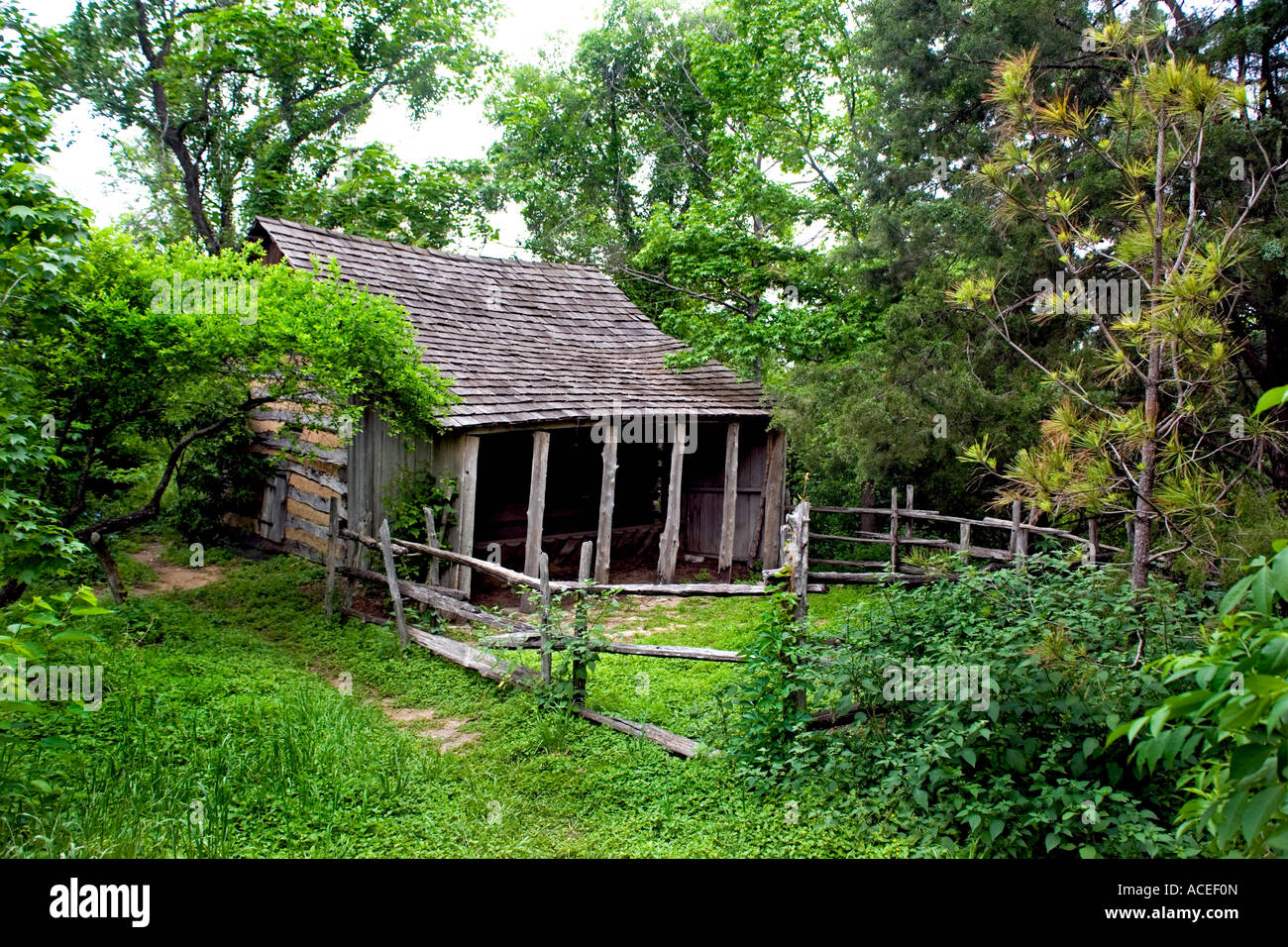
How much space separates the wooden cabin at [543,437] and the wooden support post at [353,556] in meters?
0.09

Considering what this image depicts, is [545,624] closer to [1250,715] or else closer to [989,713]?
[989,713]

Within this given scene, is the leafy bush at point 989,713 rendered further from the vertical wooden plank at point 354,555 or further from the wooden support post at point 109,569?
the wooden support post at point 109,569

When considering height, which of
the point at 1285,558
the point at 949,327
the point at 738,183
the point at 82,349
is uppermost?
the point at 738,183

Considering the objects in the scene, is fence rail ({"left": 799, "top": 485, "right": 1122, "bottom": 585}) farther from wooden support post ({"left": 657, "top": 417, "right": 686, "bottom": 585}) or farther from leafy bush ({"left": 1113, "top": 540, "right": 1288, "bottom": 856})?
leafy bush ({"left": 1113, "top": 540, "right": 1288, "bottom": 856})

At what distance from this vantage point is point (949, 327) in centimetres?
1265

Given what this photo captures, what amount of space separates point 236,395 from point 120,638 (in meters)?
2.88

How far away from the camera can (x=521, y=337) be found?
14.6 m

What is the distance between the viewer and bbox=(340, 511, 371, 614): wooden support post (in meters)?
10.3

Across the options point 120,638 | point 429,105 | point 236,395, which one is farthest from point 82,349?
point 429,105

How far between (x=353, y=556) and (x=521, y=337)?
5.38 meters

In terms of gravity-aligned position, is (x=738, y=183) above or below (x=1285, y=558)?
above

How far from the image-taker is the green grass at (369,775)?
4.77m
